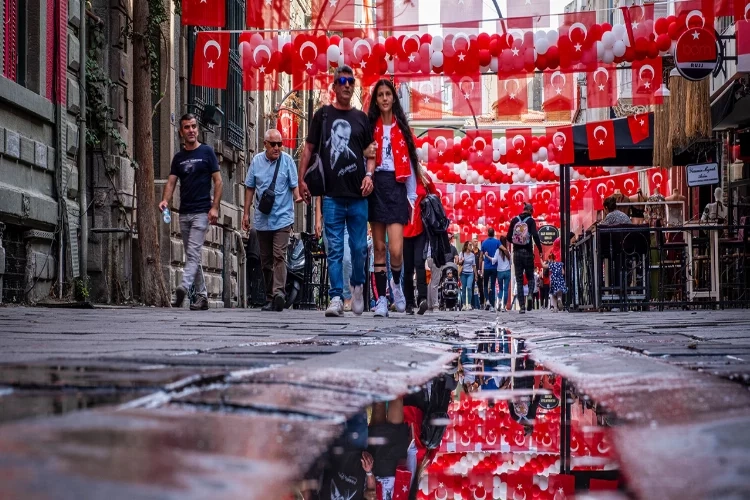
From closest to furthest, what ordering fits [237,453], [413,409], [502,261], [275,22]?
[237,453], [413,409], [275,22], [502,261]

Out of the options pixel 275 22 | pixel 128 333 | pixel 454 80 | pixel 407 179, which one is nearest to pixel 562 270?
pixel 454 80

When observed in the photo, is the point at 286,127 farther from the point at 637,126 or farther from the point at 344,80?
the point at 344,80

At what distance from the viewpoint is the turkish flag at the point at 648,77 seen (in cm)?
1734

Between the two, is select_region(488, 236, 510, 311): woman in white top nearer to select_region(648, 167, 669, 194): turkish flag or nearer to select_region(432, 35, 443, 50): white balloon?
select_region(432, 35, 443, 50): white balloon

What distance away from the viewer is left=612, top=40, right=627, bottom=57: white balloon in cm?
1669

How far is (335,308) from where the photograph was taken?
360 inches

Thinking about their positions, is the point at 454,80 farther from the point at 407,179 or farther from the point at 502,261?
the point at 407,179

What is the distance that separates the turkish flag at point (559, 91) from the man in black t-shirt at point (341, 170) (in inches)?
371

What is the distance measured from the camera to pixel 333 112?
30.5ft

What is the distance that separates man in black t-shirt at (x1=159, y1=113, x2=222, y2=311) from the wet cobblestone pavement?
770 centimetres

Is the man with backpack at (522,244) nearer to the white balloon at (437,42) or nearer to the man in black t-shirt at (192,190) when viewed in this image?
the white balloon at (437,42)

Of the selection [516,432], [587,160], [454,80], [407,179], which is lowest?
[516,432]

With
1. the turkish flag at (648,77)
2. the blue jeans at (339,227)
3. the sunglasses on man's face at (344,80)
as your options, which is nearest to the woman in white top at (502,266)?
the turkish flag at (648,77)

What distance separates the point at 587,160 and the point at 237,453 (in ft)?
58.3
